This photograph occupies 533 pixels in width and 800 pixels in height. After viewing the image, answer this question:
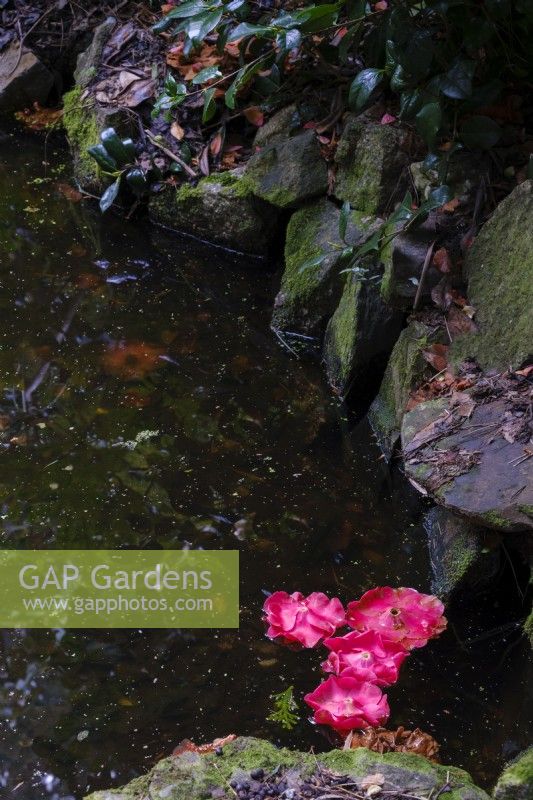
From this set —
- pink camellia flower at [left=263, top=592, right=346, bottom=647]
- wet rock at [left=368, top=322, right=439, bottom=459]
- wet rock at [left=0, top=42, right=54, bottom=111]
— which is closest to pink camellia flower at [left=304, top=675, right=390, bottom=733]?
pink camellia flower at [left=263, top=592, right=346, bottom=647]

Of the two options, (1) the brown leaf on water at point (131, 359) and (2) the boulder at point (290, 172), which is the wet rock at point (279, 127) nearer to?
(2) the boulder at point (290, 172)

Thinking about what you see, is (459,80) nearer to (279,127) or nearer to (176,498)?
(279,127)

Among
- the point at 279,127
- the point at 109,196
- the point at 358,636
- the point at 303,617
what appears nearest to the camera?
the point at 358,636

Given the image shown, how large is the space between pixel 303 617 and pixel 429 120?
1.57 m

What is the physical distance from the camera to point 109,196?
4.11m

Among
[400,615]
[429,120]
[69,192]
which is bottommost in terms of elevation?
[400,615]

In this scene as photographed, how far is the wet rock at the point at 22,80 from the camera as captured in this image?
5105 mm

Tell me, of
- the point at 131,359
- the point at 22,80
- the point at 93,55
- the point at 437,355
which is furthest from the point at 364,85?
the point at 22,80

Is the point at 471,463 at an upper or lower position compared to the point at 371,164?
lower

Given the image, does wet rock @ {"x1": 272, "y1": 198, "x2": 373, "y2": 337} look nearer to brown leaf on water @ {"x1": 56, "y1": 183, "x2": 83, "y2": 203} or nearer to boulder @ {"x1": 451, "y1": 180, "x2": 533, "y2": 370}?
boulder @ {"x1": 451, "y1": 180, "x2": 533, "y2": 370}

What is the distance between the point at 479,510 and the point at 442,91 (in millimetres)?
1367

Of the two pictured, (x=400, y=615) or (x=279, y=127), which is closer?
(x=400, y=615)

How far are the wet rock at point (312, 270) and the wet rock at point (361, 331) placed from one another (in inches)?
6.1

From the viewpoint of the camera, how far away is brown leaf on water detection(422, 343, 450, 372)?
9.53ft
